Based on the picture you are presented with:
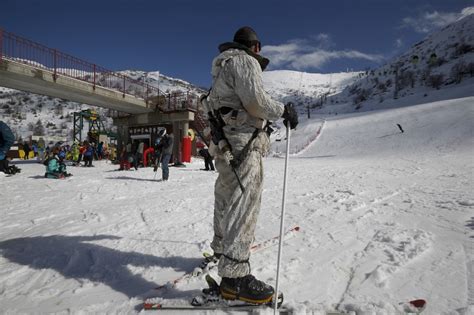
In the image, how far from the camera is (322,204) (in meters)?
4.57

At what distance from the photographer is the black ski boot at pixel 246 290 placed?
172 cm

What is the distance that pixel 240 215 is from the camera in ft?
5.99

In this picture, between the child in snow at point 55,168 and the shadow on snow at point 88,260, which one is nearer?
the shadow on snow at point 88,260

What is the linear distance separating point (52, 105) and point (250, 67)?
107 meters

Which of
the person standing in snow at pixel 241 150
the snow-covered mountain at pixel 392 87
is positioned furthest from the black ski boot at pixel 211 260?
the snow-covered mountain at pixel 392 87

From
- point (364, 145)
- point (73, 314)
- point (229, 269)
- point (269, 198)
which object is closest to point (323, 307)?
point (229, 269)

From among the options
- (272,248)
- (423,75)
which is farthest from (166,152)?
(423,75)

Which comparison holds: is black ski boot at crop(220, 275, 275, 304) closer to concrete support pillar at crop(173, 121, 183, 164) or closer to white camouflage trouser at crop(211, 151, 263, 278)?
white camouflage trouser at crop(211, 151, 263, 278)

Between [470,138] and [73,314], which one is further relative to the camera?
[470,138]

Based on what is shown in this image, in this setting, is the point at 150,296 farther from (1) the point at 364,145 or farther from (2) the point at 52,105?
(2) the point at 52,105

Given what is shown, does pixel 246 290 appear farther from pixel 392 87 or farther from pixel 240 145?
pixel 392 87

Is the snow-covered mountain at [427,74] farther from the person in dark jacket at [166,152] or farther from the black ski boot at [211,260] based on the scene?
the black ski boot at [211,260]

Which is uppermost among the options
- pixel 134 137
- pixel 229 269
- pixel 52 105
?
pixel 52 105

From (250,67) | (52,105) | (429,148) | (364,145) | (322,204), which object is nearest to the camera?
(250,67)
